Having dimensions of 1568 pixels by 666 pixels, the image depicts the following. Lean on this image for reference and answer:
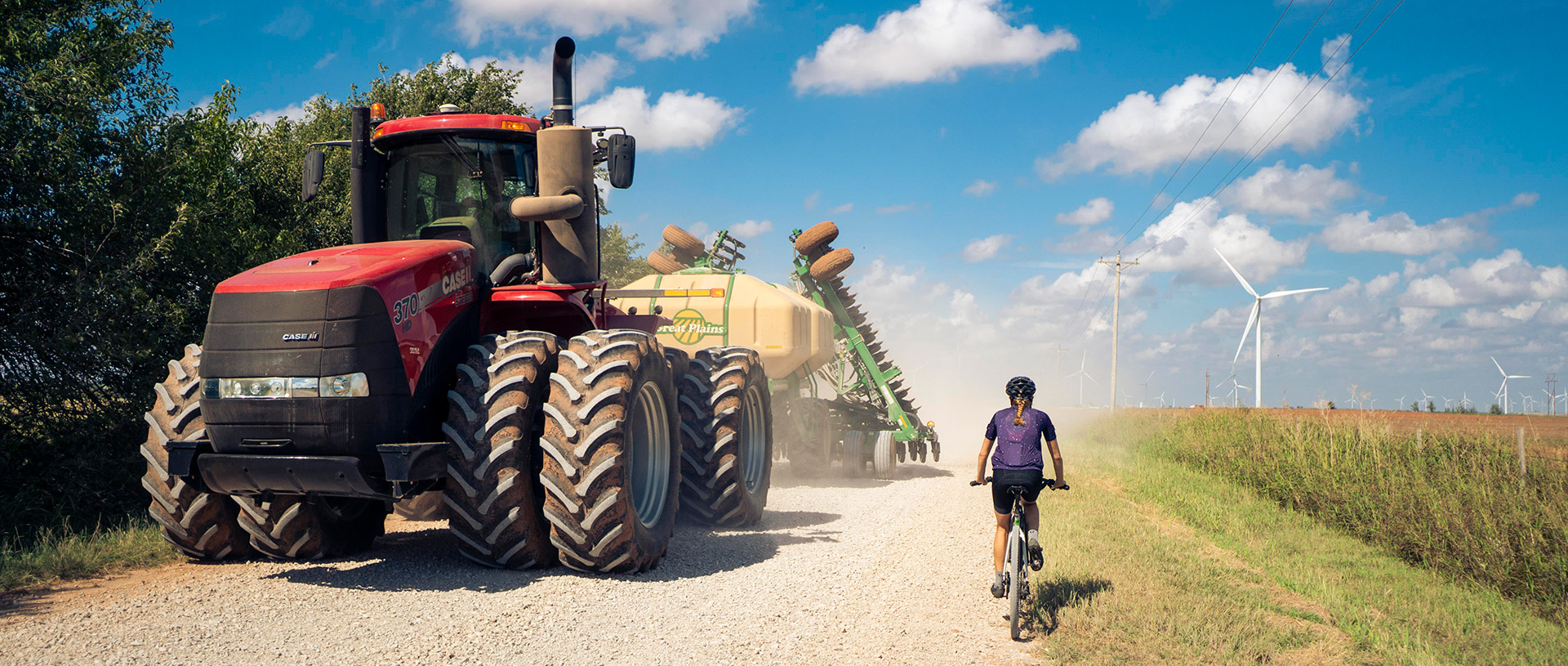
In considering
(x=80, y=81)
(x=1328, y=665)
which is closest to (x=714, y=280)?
(x=80, y=81)

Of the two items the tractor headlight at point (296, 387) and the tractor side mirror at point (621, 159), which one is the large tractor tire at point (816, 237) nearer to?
the tractor side mirror at point (621, 159)

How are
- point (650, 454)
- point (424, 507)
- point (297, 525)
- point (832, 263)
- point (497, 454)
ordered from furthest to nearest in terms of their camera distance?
1. point (832, 263)
2. point (424, 507)
3. point (650, 454)
4. point (297, 525)
5. point (497, 454)

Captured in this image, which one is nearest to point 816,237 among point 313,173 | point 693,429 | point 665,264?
point 665,264

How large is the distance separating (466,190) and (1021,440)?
496 centimetres

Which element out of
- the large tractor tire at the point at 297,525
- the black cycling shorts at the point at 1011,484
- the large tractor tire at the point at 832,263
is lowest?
the large tractor tire at the point at 297,525

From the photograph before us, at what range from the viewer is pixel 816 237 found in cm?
1683

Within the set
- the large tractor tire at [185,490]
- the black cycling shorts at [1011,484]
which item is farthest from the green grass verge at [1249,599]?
the large tractor tire at [185,490]

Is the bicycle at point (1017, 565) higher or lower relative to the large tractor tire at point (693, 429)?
lower

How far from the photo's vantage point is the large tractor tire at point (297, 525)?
259 inches

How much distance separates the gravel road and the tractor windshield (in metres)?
2.67

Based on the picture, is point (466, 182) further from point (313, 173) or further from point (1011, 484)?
point (1011, 484)

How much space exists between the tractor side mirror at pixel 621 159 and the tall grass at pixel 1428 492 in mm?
8456

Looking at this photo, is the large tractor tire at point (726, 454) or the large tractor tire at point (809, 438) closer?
the large tractor tire at point (726, 454)

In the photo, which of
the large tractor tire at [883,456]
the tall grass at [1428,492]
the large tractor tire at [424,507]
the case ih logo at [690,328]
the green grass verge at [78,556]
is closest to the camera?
the green grass verge at [78,556]
